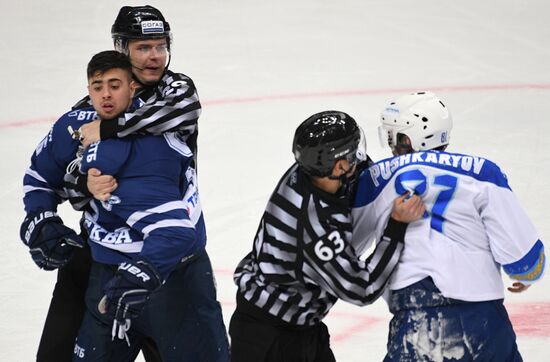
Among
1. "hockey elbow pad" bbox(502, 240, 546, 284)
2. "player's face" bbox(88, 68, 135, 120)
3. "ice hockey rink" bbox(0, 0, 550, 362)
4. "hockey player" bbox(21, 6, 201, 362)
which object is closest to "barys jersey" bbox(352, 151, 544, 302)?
"hockey elbow pad" bbox(502, 240, 546, 284)

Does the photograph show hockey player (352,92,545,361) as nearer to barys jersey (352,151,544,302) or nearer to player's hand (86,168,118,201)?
barys jersey (352,151,544,302)

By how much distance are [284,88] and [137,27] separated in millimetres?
4058

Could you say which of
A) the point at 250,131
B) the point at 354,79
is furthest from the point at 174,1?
the point at 250,131

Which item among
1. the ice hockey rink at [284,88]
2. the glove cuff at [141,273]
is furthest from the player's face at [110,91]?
the ice hockey rink at [284,88]

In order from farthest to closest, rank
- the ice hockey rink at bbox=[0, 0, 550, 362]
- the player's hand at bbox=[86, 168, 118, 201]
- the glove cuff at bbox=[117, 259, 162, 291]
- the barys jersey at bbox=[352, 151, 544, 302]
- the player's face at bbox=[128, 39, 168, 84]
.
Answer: the ice hockey rink at bbox=[0, 0, 550, 362] → the player's face at bbox=[128, 39, 168, 84] → the player's hand at bbox=[86, 168, 118, 201] → the glove cuff at bbox=[117, 259, 162, 291] → the barys jersey at bbox=[352, 151, 544, 302]

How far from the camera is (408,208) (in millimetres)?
2709

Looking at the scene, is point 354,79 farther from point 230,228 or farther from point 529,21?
point 230,228

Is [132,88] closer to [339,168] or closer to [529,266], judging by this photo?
[339,168]

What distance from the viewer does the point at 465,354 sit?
8.99 feet

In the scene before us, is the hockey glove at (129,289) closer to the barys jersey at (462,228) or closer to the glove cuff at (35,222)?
the glove cuff at (35,222)

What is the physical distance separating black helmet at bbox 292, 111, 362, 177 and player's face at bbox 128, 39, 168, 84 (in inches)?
30.3

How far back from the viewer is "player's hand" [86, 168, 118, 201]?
302 centimetres

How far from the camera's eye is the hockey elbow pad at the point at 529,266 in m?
2.74

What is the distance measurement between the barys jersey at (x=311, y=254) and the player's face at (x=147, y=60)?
743 millimetres
